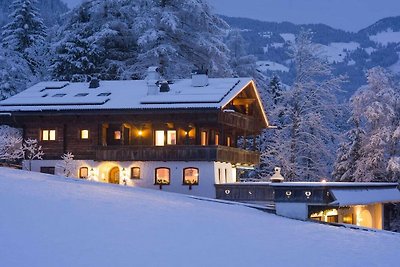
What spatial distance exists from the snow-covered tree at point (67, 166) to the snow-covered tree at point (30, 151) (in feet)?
5.34

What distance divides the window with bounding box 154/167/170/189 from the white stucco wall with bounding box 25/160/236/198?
0.74 feet

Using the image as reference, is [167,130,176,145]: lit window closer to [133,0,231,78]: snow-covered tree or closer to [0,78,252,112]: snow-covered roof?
[0,78,252,112]: snow-covered roof

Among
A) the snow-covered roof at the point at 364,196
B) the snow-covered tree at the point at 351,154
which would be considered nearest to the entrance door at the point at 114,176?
the snow-covered roof at the point at 364,196

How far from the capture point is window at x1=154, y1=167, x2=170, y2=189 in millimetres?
42188

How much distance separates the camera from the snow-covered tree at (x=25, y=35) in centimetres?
6109

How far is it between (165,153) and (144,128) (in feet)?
10.7

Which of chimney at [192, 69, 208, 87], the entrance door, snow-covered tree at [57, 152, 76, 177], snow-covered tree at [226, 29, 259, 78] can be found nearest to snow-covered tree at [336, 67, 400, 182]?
chimney at [192, 69, 208, 87]

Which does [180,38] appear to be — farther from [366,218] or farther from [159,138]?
[366,218]

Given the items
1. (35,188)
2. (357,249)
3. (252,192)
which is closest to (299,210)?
(252,192)

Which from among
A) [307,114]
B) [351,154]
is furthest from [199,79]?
[351,154]

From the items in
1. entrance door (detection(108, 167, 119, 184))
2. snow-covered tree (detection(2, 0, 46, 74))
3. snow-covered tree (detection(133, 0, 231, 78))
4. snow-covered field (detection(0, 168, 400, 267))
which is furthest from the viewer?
snow-covered tree (detection(2, 0, 46, 74))

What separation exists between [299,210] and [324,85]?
58.2 feet

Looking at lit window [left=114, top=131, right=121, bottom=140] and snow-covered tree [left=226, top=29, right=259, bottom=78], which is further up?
snow-covered tree [left=226, top=29, right=259, bottom=78]

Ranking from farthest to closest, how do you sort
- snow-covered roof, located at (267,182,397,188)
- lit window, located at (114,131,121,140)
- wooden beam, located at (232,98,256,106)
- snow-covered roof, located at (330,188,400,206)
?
1. wooden beam, located at (232,98,256,106)
2. lit window, located at (114,131,121,140)
3. snow-covered roof, located at (330,188,400,206)
4. snow-covered roof, located at (267,182,397,188)
